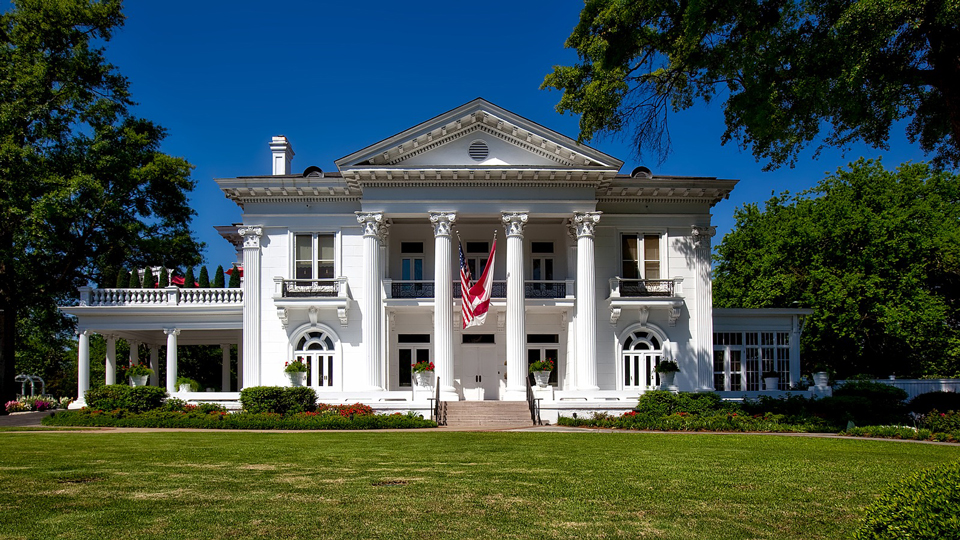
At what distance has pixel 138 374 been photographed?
27.3 m

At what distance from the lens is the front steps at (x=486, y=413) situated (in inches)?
963

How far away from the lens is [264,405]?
82.2ft

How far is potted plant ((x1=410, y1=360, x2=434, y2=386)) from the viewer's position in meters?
26.6

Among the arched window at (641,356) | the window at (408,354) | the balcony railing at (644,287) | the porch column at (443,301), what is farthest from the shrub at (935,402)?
the window at (408,354)

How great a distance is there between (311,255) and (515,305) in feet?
27.5

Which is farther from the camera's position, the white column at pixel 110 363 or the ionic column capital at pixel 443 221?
the white column at pixel 110 363

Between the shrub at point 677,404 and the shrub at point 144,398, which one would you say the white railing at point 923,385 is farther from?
the shrub at point 144,398

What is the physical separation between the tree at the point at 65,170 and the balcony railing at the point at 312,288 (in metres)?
8.76

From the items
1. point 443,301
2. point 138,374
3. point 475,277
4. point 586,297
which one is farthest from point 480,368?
point 138,374

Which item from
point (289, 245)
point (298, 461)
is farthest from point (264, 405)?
point (298, 461)

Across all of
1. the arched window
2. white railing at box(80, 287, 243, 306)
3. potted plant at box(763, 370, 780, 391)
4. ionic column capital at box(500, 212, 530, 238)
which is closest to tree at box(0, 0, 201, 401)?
white railing at box(80, 287, 243, 306)

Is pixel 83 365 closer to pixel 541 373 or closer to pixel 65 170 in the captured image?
pixel 65 170

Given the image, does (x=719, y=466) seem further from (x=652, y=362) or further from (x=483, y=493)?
(x=652, y=362)

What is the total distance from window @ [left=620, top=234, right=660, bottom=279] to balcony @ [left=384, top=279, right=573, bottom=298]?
2544mm
